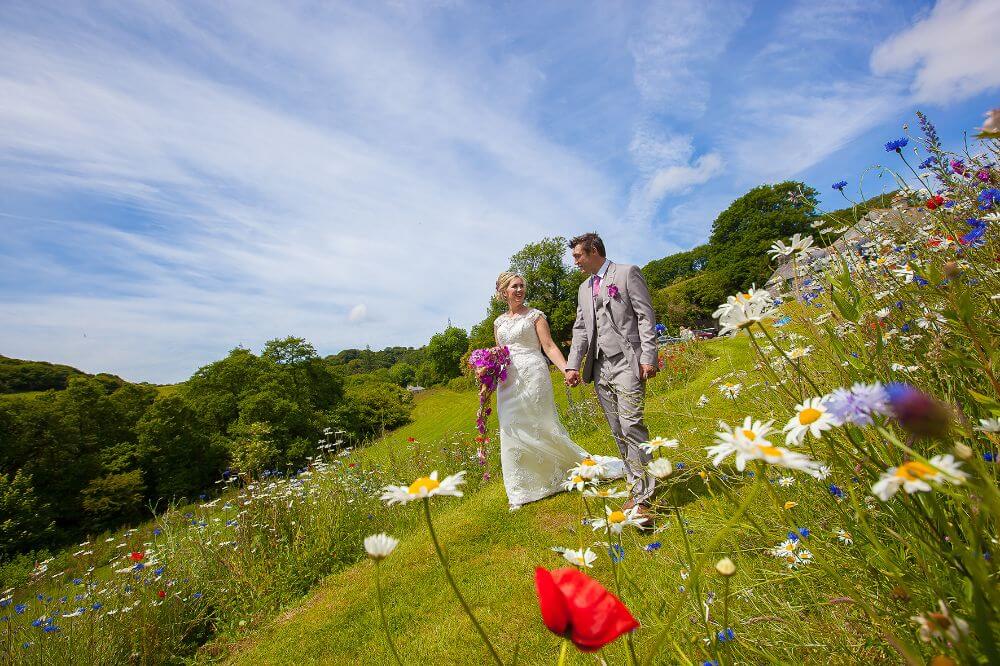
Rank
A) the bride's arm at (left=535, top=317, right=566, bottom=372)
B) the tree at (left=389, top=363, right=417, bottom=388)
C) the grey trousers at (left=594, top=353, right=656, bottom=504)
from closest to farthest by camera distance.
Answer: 1. the grey trousers at (left=594, top=353, right=656, bottom=504)
2. the bride's arm at (left=535, top=317, right=566, bottom=372)
3. the tree at (left=389, top=363, right=417, bottom=388)

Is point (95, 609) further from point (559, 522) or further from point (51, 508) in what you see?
point (51, 508)

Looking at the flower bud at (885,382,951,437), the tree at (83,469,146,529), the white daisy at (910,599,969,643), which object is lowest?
the tree at (83,469,146,529)

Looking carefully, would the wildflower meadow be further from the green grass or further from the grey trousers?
the grey trousers

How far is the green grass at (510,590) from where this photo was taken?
1.36 meters

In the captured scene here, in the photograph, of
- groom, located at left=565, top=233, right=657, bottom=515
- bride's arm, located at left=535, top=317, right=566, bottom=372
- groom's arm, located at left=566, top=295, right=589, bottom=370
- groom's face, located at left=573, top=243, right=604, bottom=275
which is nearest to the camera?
A: groom, located at left=565, top=233, right=657, bottom=515

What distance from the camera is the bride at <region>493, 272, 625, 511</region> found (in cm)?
501

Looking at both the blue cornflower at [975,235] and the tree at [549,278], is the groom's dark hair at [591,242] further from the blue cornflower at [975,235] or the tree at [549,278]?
the tree at [549,278]

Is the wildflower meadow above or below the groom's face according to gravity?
below

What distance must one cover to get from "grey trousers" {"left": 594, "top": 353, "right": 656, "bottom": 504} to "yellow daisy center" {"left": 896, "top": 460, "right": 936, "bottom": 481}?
8.74ft

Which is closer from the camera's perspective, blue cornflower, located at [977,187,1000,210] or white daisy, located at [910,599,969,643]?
white daisy, located at [910,599,969,643]

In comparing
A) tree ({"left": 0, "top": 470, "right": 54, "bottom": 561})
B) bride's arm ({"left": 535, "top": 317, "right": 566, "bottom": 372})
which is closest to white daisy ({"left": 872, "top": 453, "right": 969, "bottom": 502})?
bride's arm ({"left": 535, "top": 317, "right": 566, "bottom": 372})

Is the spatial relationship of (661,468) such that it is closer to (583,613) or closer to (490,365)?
(583,613)

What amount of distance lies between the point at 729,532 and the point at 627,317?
9.55 feet

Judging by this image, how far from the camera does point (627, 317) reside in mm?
3703
